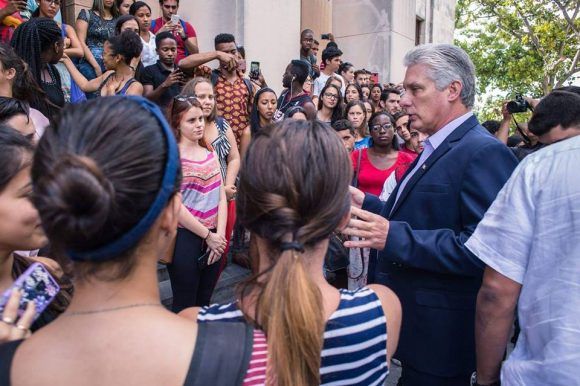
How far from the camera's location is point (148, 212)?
0.96 metres

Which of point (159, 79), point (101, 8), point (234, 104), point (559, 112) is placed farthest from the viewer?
point (101, 8)

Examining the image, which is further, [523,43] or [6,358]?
[523,43]

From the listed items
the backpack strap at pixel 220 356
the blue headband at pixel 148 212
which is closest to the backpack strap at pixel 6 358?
the blue headband at pixel 148 212

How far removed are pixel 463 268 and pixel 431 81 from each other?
0.84m

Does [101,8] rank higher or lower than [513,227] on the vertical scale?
higher

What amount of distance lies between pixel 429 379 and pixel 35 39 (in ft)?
11.4

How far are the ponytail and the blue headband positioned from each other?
1.05 feet

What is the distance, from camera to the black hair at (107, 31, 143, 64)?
14.5 feet

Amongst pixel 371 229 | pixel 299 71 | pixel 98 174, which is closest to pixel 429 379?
pixel 371 229

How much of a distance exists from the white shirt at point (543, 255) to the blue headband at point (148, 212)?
111cm

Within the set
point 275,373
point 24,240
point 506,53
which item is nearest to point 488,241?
point 275,373

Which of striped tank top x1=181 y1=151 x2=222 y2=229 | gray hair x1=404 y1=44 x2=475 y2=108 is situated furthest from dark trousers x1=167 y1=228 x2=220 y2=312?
gray hair x1=404 y1=44 x2=475 y2=108

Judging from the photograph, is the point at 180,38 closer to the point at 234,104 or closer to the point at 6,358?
the point at 234,104

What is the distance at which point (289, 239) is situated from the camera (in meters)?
1.19
